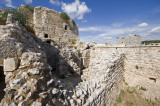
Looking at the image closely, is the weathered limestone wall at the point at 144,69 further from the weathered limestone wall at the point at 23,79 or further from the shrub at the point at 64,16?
the shrub at the point at 64,16

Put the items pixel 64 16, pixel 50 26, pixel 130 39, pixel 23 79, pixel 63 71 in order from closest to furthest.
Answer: pixel 23 79
pixel 63 71
pixel 130 39
pixel 50 26
pixel 64 16

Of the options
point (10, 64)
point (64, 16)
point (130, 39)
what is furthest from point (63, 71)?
point (130, 39)

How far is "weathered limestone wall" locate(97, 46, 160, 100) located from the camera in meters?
5.08

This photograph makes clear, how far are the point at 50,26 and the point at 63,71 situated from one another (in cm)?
914

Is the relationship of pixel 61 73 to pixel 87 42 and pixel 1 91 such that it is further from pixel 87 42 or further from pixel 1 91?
pixel 87 42

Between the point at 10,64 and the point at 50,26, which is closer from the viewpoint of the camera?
the point at 10,64

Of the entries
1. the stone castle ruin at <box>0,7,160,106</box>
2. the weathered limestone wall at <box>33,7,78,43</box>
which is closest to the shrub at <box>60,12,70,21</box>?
the weathered limestone wall at <box>33,7,78,43</box>

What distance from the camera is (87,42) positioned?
489 inches

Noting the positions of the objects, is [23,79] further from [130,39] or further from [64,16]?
[130,39]

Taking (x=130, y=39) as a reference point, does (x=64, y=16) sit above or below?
above

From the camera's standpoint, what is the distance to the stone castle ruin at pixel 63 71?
1.85 m

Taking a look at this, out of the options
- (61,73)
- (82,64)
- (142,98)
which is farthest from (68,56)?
(142,98)

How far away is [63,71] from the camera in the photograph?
689 centimetres

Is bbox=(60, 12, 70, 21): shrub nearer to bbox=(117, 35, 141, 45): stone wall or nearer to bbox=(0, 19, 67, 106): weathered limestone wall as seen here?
bbox=(117, 35, 141, 45): stone wall
